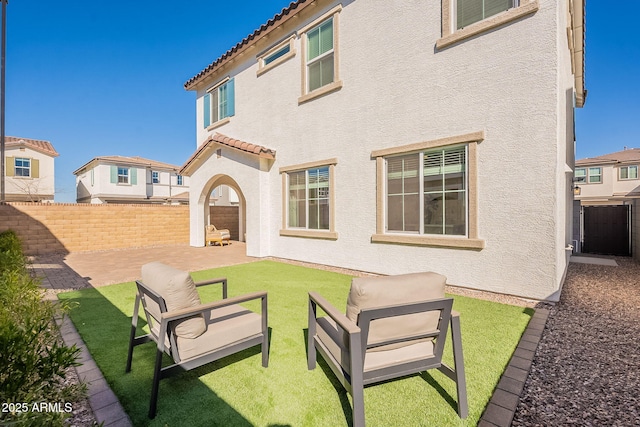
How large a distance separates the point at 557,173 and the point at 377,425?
233 inches

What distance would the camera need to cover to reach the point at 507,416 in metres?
2.56

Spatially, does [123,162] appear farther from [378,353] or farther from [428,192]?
[378,353]

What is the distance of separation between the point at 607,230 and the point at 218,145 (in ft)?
54.7

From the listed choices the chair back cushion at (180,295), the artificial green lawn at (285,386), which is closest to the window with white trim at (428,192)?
the artificial green lawn at (285,386)

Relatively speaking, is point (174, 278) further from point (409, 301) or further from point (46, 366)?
point (409, 301)

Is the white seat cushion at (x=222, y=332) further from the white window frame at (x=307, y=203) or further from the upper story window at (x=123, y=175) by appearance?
the upper story window at (x=123, y=175)

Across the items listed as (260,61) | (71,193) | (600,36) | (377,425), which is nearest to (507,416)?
(377,425)

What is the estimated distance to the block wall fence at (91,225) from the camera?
12641 mm

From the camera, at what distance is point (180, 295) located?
9.37ft

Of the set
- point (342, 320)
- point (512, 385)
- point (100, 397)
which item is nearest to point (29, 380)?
point (100, 397)

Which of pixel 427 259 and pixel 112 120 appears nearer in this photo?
pixel 427 259

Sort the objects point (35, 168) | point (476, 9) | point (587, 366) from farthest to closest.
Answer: point (35, 168) → point (476, 9) → point (587, 366)

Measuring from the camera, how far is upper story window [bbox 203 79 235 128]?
44.6 feet

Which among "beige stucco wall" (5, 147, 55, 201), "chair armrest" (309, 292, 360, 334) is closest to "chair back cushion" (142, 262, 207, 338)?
"chair armrest" (309, 292, 360, 334)
